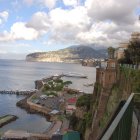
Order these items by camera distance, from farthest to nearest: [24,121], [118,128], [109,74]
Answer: [24,121], [109,74], [118,128]

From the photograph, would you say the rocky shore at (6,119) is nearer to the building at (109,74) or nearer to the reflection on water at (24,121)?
the reflection on water at (24,121)

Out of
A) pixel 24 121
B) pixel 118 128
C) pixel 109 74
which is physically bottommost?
pixel 24 121

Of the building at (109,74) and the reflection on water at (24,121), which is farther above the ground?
the building at (109,74)

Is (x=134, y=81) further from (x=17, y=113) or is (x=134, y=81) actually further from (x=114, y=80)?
(x=17, y=113)

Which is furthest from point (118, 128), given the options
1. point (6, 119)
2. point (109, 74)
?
point (6, 119)

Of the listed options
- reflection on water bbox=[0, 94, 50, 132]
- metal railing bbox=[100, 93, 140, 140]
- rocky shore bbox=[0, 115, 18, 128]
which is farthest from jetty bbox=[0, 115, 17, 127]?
metal railing bbox=[100, 93, 140, 140]

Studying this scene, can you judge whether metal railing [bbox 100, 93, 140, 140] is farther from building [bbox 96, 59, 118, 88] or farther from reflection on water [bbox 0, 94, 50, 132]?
reflection on water [bbox 0, 94, 50, 132]

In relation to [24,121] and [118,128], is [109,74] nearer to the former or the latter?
[118,128]

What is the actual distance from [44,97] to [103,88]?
5023 cm

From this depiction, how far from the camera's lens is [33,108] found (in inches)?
2862

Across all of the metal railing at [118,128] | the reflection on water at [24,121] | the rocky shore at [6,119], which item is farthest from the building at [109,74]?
the rocky shore at [6,119]

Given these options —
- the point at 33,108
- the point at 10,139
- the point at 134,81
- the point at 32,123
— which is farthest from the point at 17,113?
the point at 134,81

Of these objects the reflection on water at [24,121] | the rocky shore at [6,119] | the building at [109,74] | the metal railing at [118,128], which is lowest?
the reflection on water at [24,121]

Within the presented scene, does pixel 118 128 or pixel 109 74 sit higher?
pixel 118 128
